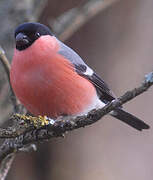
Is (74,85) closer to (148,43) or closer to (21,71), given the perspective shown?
(21,71)

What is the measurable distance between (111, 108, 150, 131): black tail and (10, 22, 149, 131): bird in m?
0.52

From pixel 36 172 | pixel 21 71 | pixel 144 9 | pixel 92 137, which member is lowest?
pixel 36 172

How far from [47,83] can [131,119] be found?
1.13 meters

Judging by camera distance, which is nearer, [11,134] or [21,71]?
[11,134]

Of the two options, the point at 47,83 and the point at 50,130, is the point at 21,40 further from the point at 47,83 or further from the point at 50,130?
the point at 50,130

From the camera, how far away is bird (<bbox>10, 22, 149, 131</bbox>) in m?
2.68

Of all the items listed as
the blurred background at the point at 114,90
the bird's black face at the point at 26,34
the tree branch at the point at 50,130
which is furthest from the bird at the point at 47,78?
the blurred background at the point at 114,90

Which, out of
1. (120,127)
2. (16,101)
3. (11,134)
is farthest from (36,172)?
(11,134)

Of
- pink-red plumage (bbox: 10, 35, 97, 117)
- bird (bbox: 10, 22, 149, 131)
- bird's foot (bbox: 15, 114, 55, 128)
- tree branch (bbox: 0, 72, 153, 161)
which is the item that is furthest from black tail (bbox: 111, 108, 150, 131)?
bird's foot (bbox: 15, 114, 55, 128)

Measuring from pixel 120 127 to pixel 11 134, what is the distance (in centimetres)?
257

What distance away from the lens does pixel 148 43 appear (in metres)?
4.82

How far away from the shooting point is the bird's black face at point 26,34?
2.92 metres

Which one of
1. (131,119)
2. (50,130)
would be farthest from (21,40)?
(131,119)

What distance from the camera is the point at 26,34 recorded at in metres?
2.97
